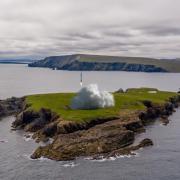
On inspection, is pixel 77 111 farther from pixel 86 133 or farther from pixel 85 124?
pixel 86 133

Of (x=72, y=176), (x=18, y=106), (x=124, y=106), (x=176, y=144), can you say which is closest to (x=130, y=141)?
(x=176, y=144)

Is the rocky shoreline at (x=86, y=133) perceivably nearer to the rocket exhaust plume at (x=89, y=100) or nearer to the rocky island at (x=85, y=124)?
the rocky island at (x=85, y=124)

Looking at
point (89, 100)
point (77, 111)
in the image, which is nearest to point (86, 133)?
point (77, 111)

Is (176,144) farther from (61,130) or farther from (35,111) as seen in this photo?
(35,111)

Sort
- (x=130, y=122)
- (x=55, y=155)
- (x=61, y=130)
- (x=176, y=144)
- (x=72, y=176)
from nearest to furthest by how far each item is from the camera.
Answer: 1. (x=72, y=176)
2. (x=55, y=155)
3. (x=176, y=144)
4. (x=61, y=130)
5. (x=130, y=122)

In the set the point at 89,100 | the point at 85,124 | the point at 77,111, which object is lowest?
the point at 85,124

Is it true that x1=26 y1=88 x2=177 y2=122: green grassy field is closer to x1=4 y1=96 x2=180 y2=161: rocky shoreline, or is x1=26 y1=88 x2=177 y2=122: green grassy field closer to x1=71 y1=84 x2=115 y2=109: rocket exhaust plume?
x1=4 y1=96 x2=180 y2=161: rocky shoreline

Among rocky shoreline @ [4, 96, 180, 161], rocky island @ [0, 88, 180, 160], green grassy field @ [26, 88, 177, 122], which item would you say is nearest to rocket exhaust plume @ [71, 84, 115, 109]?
rocky island @ [0, 88, 180, 160]
